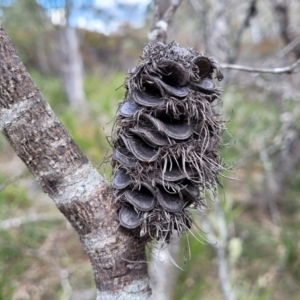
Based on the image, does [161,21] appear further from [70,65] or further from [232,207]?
[70,65]

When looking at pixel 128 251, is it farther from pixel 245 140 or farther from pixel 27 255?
pixel 245 140

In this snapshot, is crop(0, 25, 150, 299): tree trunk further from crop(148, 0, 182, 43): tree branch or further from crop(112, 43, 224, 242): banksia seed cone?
crop(148, 0, 182, 43): tree branch

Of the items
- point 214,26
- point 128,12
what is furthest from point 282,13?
point 128,12

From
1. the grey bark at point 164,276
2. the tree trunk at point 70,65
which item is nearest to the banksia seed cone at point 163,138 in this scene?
the grey bark at point 164,276

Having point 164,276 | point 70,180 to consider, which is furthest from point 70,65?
point 70,180

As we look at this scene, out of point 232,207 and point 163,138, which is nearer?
point 163,138

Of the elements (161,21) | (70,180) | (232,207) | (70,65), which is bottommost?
(70,180)

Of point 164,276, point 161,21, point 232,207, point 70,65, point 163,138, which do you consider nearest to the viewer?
point 163,138
